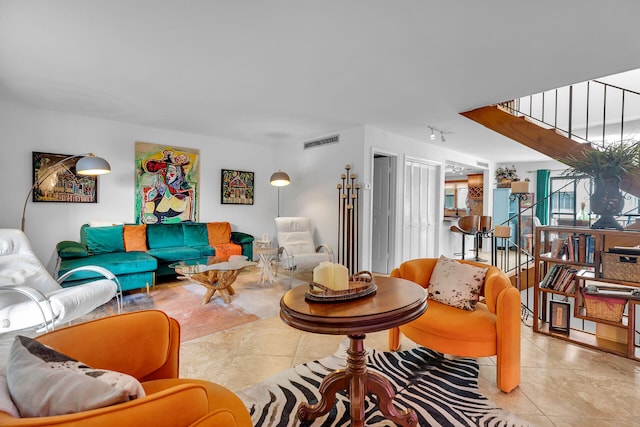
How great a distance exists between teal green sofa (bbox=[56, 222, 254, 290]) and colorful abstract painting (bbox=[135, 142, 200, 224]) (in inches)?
12.8

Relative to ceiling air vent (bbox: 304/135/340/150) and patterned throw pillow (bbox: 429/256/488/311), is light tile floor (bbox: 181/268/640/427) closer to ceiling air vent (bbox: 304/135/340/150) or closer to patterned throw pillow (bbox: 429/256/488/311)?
patterned throw pillow (bbox: 429/256/488/311)

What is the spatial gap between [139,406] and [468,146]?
6.74 meters

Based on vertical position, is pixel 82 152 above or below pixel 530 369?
above

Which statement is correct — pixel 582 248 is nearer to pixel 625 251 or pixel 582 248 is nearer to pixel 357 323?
pixel 625 251

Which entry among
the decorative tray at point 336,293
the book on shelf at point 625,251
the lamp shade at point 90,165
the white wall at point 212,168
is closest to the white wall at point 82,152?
the white wall at point 212,168

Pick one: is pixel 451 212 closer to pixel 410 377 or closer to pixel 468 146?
pixel 468 146

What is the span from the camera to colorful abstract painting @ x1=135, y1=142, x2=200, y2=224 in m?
4.94

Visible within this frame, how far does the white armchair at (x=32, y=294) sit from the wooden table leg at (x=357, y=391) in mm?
1919

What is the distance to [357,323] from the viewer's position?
131 centimetres

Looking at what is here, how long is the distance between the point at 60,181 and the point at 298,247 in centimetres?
352

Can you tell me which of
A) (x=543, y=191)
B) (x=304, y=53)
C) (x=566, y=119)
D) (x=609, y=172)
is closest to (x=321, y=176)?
(x=304, y=53)

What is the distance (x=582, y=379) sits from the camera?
6.93 feet

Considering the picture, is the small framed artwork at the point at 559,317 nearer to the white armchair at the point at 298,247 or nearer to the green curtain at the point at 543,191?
the white armchair at the point at 298,247

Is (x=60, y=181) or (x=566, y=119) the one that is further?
(x=566, y=119)
